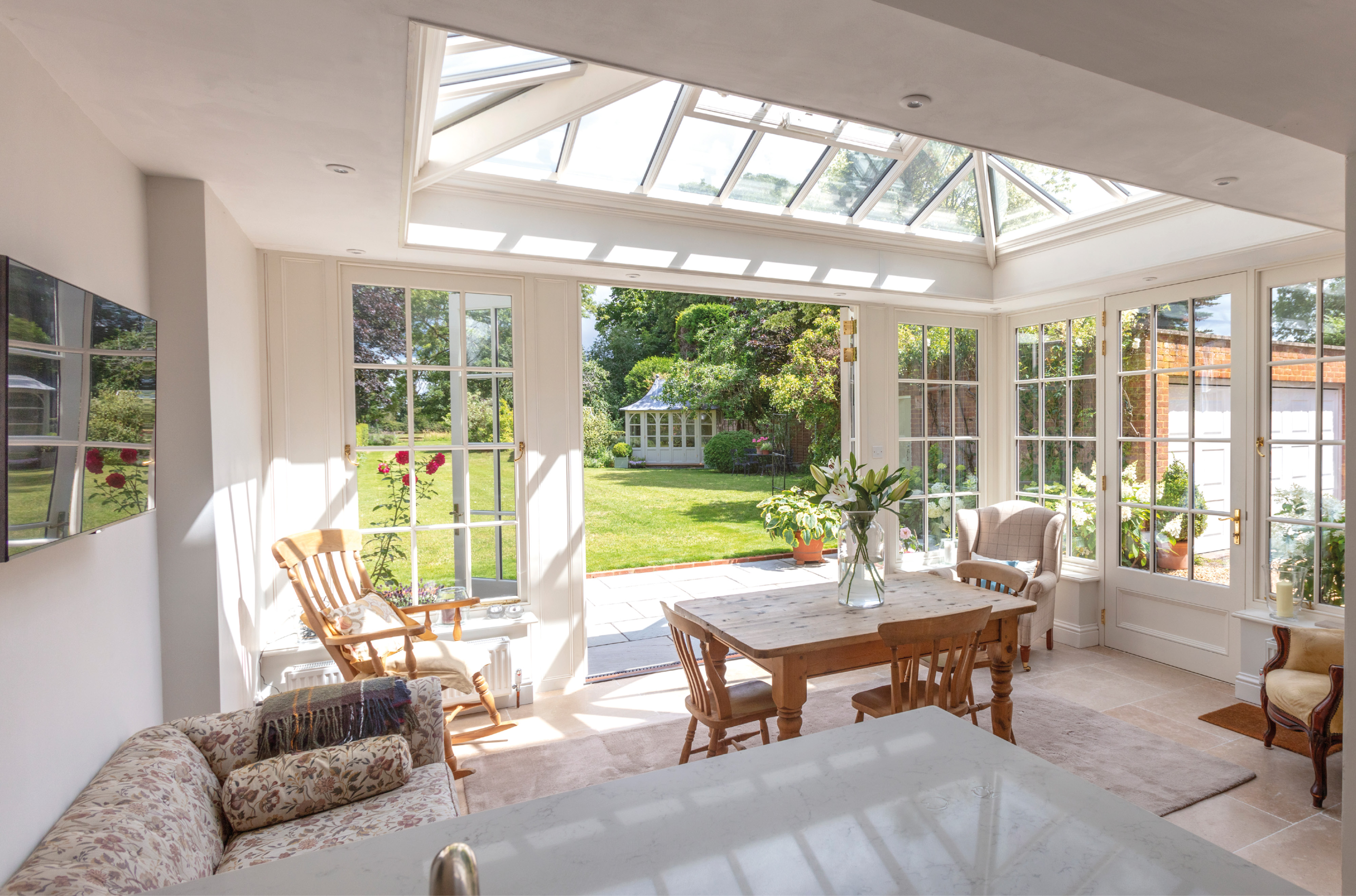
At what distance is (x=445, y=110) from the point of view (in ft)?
9.52

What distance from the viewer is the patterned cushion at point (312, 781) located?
2.00 meters

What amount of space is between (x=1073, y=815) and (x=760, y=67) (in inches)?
63.6

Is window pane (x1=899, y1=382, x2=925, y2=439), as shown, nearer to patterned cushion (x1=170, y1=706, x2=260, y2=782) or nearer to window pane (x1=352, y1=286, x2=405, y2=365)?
window pane (x1=352, y1=286, x2=405, y2=365)

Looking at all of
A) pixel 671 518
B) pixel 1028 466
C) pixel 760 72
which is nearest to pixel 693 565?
pixel 671 518

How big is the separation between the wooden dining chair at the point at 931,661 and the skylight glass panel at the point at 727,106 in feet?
8.39

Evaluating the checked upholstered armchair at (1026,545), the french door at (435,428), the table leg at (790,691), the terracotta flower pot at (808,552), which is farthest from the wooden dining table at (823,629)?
the terracotta flower pot at (808,552)

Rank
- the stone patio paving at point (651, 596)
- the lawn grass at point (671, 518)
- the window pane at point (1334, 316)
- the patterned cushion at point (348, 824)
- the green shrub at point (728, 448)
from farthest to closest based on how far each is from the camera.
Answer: the green shrub at point (728, 448) < the lawn grass at point (671, 518) < the stone patio paving at point (651, 596) < the window pane at point (1334, 316) < the patterned cushion at point (348, 824)

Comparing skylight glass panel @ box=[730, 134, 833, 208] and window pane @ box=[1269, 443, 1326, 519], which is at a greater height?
skylight glass panel @ box=[730, 134, 833, 208]

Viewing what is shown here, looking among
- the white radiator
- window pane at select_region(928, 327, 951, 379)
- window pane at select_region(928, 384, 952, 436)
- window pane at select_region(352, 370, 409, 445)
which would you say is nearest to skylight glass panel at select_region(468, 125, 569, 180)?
window pane at select_region(352, 370, 409, 445)

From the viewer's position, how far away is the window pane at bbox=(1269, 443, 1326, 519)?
12.4 feet

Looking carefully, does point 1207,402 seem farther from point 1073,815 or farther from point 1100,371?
point 1073,815

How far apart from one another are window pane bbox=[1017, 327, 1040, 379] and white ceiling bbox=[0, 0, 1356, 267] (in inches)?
115

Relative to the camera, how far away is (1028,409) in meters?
5.37

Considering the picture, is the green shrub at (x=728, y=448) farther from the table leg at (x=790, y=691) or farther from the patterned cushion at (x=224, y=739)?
the patterned cushion at (x=224, y=739)
